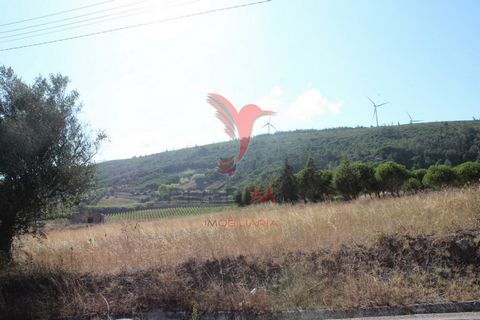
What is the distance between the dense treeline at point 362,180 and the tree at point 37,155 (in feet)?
48.8

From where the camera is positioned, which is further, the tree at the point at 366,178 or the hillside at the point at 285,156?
the hillside at the point at 285,156

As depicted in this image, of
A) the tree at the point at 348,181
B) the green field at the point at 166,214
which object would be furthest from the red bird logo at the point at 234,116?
the tree at the point at 348,181

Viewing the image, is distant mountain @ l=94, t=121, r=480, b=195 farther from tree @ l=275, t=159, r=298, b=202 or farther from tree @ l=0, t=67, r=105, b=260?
tree @ l=0, t=67, r=105, b=260

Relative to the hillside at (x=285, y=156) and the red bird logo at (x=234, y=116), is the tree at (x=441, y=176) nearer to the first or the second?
the hillside at (x=285, y=156)

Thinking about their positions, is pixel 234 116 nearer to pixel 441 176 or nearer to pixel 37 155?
pixel 37 155

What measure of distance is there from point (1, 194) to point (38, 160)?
41.9 inches

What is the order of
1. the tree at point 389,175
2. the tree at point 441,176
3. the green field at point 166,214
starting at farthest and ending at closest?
the green field at point 166,214 → the tree at point 389,175 → the tree at point 441,176

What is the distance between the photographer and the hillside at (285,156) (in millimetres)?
49000

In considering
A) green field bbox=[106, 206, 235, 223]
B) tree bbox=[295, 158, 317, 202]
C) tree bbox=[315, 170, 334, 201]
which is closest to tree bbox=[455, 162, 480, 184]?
tree bbox=[315, 170, 334, 201]

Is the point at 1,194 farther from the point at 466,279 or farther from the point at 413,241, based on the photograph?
the point at 466,279

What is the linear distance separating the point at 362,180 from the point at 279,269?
79.4 feet

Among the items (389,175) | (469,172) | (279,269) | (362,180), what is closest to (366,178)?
(362,180)

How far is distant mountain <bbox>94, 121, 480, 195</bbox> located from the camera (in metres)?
48.9

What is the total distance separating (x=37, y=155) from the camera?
807 centimetres
